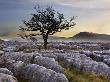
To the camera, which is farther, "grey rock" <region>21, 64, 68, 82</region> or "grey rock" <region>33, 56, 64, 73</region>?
"grey rock" <region>33, 56, 64, 73</region>

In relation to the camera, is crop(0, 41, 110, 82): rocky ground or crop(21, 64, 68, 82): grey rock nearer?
crop(21, 64, 68, 82): grey rock

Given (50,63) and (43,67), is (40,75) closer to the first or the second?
(43,67)

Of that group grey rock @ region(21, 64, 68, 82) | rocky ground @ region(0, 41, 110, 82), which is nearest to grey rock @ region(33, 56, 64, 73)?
rocky ground @ region(0, 41, 110, 82)

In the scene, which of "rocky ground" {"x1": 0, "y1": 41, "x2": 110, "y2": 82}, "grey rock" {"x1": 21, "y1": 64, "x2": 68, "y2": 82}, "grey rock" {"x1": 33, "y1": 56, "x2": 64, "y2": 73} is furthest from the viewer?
"grey rock" {"x1": 33, "y1": 56, "x2": 64, "y2": 73}

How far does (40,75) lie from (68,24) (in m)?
73.0

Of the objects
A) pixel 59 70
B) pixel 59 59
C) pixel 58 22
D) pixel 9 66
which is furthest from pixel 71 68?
pixel 58 22

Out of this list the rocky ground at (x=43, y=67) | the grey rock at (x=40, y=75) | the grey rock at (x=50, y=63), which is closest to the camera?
the grey rock at (x=40, y=75)

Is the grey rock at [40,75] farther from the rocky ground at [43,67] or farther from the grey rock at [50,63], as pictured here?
the grey rock at [50,63]

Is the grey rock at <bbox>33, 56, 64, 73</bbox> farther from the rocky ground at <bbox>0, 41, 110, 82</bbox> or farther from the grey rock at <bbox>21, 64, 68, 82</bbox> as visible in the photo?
the grey rock at <bbox>21, 64, 68, 82</bbox>

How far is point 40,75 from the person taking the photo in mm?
42906

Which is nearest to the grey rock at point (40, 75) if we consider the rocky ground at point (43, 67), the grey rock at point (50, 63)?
the rocky ground at point (43, 67)

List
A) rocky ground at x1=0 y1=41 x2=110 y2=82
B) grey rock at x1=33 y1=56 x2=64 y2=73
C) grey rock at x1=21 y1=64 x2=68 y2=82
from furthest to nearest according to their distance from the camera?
grey rock at x1=33 y1=56 x2=64 y2=73 < rocky ground at x1=0 y1=41 x2=110 y2=82 < grey rock at x1=21 y1=64 x2=68 y2=82

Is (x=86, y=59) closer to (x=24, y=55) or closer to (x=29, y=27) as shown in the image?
(x=24, y=55)

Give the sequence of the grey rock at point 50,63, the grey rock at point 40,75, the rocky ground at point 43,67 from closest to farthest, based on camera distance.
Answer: the grey rock at point 40,75
the rocky ground at point 43,67
the grey rock at point 50,63
